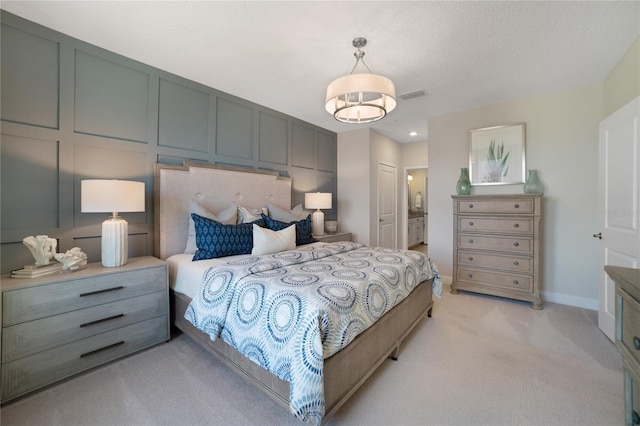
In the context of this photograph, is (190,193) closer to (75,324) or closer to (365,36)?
(75,324)

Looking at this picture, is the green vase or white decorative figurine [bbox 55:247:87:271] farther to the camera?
the green vase

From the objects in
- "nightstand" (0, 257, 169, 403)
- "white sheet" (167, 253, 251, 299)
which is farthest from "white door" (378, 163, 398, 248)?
"nightstand" (0, 257, 169, 403)

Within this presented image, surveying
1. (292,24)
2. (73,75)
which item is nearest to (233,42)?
(292,24)

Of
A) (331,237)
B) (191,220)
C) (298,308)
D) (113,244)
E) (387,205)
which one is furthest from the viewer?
(387,205)

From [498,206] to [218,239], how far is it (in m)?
3.31

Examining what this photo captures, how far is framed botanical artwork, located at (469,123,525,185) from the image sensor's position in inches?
134

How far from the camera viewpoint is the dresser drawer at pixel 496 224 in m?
3.08

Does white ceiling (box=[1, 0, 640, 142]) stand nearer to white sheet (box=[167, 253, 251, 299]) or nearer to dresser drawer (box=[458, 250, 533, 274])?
white sheet (box=[167, 253, 251, 299])

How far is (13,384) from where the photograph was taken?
158 centimetres

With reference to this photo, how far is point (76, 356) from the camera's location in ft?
5.94

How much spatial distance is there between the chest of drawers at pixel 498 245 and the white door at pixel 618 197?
24.0 inches

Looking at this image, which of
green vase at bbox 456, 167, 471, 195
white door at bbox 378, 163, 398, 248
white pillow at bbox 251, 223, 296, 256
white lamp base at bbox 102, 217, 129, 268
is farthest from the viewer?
white door at bbox 378, 163, 398, 248

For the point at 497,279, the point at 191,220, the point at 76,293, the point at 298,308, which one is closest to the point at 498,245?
the point at 497,279

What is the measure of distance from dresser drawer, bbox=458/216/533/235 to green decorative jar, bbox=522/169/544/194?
0.42m
